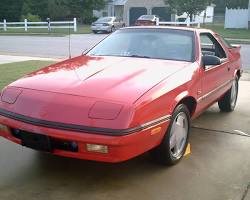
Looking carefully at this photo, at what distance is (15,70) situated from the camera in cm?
1035

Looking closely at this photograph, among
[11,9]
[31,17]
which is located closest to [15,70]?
[31,17]

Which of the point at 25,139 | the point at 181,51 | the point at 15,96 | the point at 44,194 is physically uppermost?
the point at 181,51

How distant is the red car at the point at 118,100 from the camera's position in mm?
3629

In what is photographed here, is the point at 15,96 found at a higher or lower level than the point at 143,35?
lower

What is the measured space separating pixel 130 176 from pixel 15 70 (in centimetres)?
691

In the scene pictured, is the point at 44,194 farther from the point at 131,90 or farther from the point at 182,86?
the point at 182,86

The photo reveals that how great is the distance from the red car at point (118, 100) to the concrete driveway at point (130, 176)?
29 cm

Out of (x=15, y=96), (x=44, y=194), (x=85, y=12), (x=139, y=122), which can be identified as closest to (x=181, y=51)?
(x=139, y=122)

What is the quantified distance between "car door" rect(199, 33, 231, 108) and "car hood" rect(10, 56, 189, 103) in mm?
510

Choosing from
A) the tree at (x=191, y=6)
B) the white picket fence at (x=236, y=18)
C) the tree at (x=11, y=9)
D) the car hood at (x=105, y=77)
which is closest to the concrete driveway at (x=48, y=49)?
the car hood at (x=105, y=77)

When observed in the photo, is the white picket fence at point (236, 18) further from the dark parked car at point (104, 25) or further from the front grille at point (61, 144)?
the front grille at point (61, 144)

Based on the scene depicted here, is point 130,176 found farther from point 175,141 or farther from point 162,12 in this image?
point 162,12

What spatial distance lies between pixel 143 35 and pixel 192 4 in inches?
1346

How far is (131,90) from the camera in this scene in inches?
155
